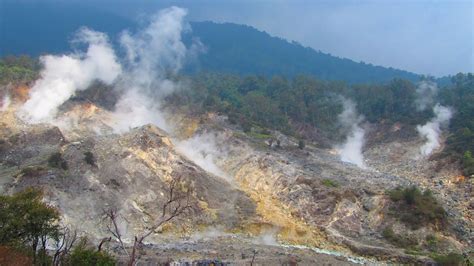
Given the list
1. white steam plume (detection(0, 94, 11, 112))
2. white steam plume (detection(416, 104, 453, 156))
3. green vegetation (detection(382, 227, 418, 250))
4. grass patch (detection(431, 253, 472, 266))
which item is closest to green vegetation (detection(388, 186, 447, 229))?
green vegetation (detection(382, 227, 418, 250))

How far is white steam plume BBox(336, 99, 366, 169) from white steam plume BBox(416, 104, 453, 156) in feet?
29.8

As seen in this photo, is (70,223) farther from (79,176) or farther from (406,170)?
(406,170)

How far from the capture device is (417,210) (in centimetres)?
4319

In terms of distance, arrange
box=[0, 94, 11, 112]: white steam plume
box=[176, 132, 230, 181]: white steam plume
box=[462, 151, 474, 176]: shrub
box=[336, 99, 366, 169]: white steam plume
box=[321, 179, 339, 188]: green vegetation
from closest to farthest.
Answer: box=[321, 179, 339, 188]: green vegetation, box=[462, 151, 474, 176]: shrub, box=[176, 132, 230, 181]: white steam plume, box=[0, 94, 11, 112]: white steam plume, box=[336, 99, 366, 169]: white steam plume

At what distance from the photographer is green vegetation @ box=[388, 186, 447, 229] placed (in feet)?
140

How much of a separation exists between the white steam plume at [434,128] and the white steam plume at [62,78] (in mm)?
46801

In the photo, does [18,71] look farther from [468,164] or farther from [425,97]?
[425,97]

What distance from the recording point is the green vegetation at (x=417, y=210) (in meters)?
42.5

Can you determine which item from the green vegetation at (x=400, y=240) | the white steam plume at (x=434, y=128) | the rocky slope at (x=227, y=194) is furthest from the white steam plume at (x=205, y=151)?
the white steam plume at (x=434, y=128)

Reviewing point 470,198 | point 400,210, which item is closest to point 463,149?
point 470,198

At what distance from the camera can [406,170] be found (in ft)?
218

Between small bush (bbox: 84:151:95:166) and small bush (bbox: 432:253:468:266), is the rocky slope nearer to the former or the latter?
small bush (bbox: 84:151:95:166)

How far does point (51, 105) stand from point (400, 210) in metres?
41.4

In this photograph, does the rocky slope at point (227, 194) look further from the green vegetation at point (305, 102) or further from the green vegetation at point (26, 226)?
the green vegetation at point (305, 102)
